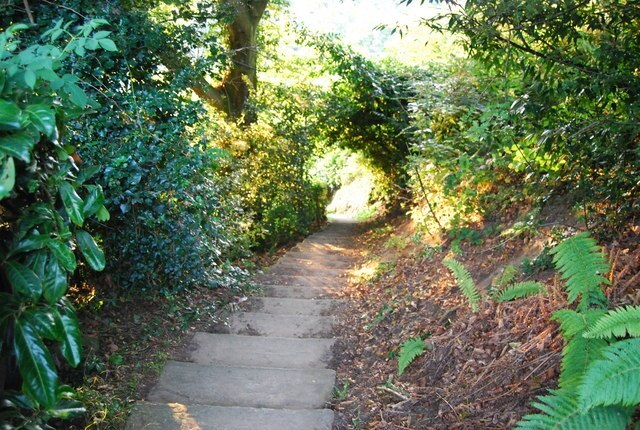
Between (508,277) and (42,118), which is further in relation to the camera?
(508,277)

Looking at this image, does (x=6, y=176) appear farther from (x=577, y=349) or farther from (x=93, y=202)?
(x=577, y=349)

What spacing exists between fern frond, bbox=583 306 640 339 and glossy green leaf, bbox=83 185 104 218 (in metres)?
2.24

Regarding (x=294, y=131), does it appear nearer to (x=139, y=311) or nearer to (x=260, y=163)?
(x=260, y=163)

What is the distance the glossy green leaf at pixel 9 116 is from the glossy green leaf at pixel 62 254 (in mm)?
483

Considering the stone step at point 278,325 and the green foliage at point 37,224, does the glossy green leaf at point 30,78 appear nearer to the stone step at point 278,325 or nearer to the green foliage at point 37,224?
the green foliage at point 37,224

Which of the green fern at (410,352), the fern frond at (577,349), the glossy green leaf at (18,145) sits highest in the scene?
the glossy green leaf at (18,145)

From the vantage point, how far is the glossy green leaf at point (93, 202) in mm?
2227

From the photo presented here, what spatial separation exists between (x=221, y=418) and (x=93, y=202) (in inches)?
71.2

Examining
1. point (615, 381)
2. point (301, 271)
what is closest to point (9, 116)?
point (615, 381)

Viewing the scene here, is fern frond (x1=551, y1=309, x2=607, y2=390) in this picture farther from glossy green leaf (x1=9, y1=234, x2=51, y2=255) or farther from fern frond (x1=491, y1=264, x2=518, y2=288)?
glossy green leaf (x1=9, y1=234, x2=51, y2=255)

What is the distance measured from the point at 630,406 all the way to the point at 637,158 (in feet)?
6.13

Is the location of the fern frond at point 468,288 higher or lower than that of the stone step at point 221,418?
higher

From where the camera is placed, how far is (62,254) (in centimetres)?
198

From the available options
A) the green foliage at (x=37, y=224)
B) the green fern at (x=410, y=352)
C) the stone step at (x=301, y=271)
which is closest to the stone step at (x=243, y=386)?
the green fern at (x=410, y=352)
